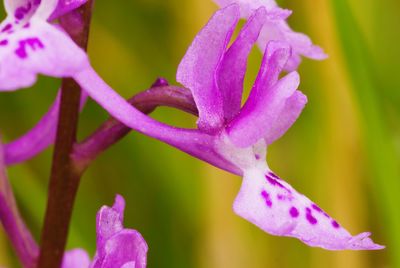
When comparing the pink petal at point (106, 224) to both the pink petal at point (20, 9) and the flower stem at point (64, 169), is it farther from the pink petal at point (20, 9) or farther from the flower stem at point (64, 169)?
the pink petal at point (20, 9)

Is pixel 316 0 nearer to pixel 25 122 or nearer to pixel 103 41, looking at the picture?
pixel 103 41

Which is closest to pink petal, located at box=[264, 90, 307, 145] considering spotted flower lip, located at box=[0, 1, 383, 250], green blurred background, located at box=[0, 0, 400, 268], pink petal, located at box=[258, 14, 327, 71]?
spotted flower lip, located at box=[0, 1, 383, 250]

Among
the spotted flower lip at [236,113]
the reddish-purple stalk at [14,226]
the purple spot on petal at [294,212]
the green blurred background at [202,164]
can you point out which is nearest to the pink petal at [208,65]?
the spotted flower lip at [236,113]

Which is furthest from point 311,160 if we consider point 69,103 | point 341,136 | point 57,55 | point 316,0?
point 57,55

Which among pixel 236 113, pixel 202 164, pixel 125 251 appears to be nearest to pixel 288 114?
pixel 236 113

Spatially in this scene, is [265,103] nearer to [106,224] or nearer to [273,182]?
[273,182]

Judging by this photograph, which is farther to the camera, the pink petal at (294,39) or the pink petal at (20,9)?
the pink petal at (294,39)

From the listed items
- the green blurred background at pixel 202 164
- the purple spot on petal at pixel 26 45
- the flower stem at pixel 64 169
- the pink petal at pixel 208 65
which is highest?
the pink petal at pixel 208 65
